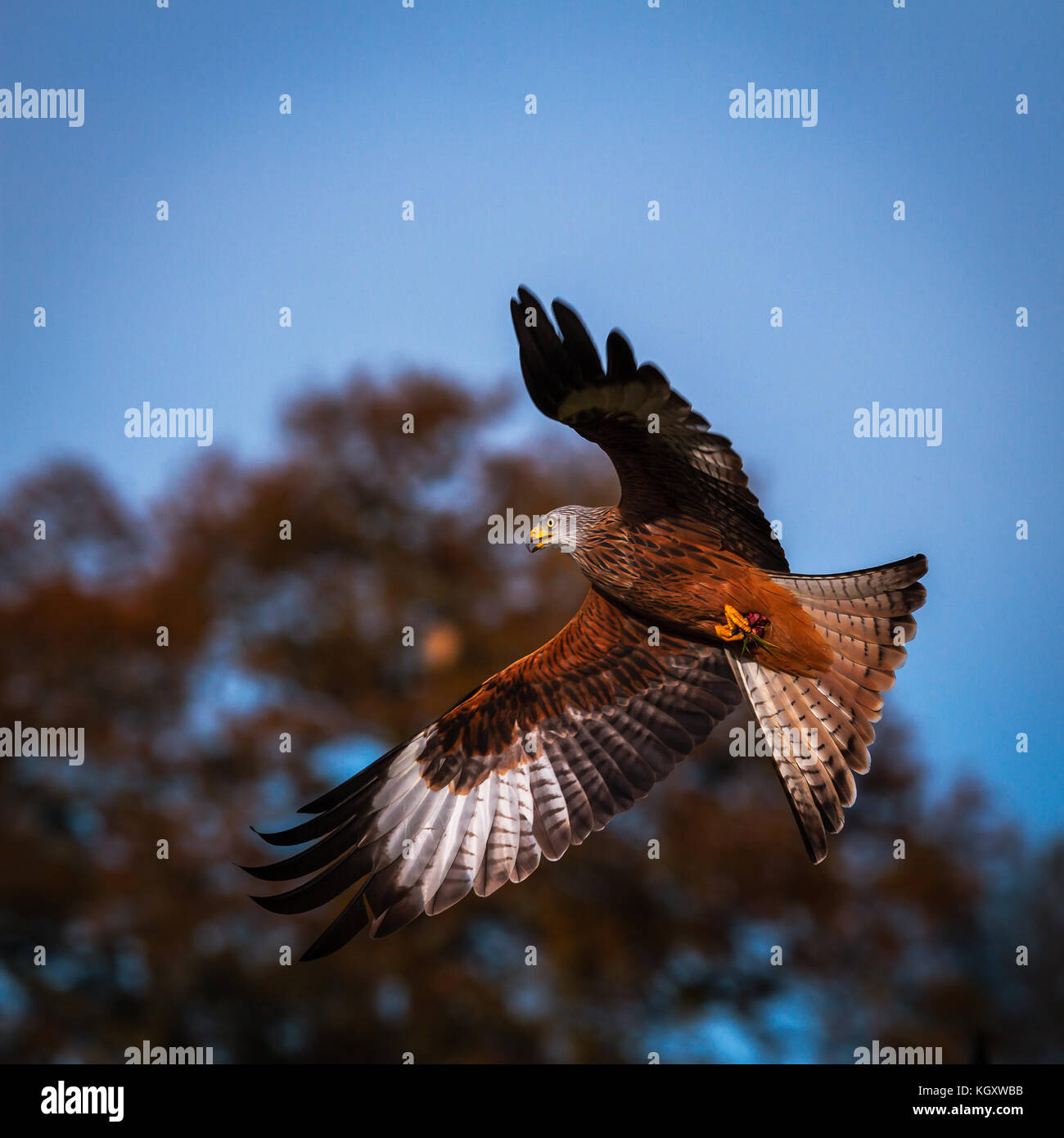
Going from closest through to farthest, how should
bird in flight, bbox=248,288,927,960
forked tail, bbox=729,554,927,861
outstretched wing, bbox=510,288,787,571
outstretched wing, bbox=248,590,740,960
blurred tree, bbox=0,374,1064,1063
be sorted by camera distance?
outstretched wing, bbox=510,288,787,571 < bird in flight, bbox=248,288,927,960 < forked tail, bbox=729,554,927,861 < outstretched wing, bbox=248,590,740,960 < blurred tree, bbox=0,374,1064,1063

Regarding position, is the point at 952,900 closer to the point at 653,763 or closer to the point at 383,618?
the point at 383,618

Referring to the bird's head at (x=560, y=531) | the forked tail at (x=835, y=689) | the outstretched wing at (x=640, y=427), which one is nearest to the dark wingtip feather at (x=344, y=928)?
the bird's head at (x=560, y=531)

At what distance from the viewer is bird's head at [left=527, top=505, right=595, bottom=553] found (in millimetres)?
3803

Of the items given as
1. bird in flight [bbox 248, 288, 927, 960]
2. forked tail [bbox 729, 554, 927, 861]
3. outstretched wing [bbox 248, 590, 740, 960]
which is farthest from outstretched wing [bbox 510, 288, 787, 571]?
outstretched wing [bbox 248, 590, 740, 960]

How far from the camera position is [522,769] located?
445 centimetres

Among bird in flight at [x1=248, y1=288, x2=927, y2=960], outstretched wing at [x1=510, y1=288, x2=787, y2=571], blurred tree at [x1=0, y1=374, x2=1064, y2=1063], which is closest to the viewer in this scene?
outstretched wing at [x1=510, y1=288, x2=787, y2=571]

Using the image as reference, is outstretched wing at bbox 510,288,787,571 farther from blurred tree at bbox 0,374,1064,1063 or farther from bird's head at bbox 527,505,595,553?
Answer: blurred tree at bbox 0,374,1064,1063

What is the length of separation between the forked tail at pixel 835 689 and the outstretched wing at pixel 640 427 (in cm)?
32

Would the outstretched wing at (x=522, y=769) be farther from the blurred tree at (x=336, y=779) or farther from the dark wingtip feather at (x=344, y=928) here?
the blurred tree at (x=336, y=779)

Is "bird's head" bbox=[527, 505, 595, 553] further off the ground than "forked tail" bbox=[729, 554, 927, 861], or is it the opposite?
"bird's head" bbox=[527, 505, 595, 553]

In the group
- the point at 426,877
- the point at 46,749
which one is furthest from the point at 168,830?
the point at 426,877

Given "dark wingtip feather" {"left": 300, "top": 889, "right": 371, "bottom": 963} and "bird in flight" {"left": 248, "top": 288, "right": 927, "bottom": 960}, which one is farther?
"dark wingtip feather" {"left": 300, "top": 889, "right": 371, "bottom": 963}

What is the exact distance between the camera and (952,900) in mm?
10453

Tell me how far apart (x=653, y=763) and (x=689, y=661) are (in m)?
0.42
